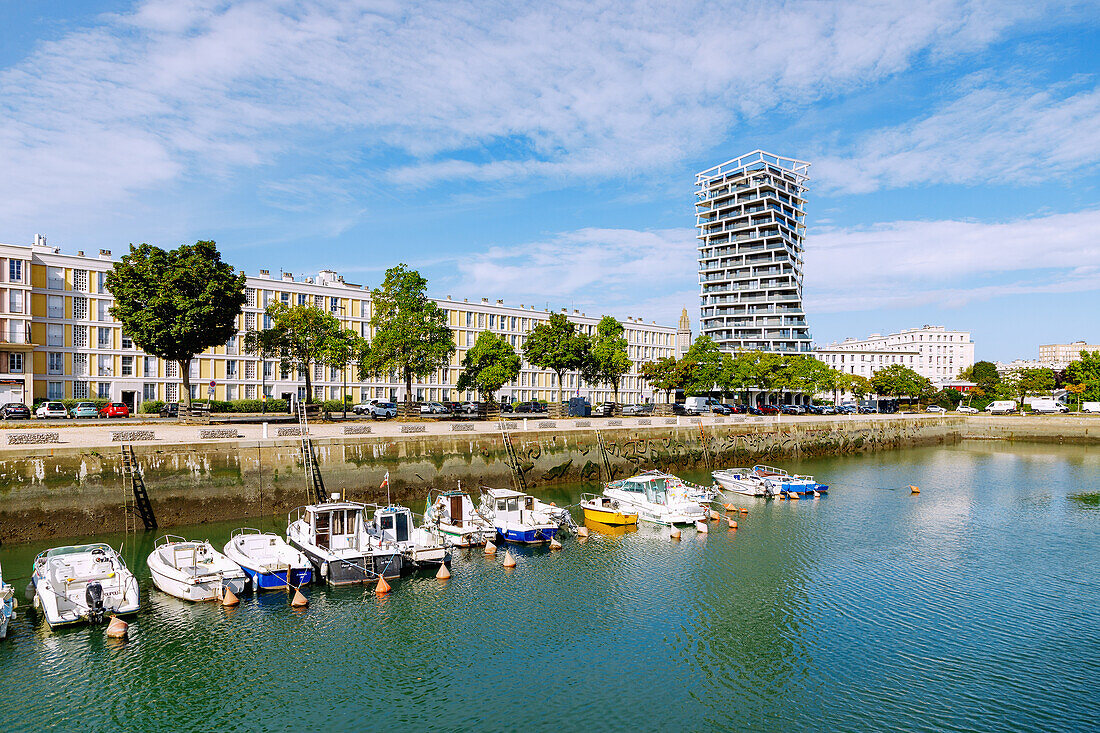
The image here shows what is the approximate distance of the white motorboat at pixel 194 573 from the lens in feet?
85.9

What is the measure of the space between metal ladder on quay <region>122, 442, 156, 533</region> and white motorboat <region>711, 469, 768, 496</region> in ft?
137

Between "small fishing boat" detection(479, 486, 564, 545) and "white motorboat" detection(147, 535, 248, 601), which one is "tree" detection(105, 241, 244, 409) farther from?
"small fishing boat" detection(479, 486, 564, 545)

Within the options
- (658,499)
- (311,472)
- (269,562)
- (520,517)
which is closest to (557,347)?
(658,499)

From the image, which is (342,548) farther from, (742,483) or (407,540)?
(742,483)

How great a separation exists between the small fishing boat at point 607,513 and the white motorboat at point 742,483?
16076 mm

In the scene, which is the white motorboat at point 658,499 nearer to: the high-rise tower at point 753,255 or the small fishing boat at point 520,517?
the small fishing boat at point 520,517

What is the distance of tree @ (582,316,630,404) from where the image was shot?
268ft

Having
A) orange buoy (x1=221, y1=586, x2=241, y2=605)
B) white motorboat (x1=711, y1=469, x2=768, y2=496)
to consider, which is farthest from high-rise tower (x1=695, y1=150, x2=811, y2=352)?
orange buoy (x1=221, y1=586, x2=241, y2=605)

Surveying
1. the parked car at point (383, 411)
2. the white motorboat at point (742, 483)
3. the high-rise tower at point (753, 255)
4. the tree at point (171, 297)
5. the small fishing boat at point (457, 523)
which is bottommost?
the white motorboat at point (742, 483)

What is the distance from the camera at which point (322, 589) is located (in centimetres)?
2858

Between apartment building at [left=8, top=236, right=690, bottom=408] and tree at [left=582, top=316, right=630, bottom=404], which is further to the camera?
tree at [left=582, top=316, right=630, bottom=404]

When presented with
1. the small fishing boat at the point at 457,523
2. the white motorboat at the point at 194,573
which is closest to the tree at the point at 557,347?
the small fishing boat at the point at 457,523

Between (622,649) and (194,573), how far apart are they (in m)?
17.2

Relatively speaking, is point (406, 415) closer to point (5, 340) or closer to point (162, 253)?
point (162, 253)
